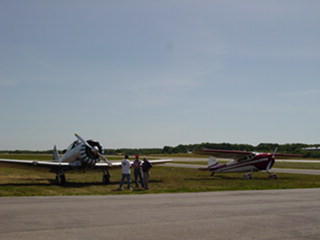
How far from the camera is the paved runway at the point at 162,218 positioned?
7.79 meters

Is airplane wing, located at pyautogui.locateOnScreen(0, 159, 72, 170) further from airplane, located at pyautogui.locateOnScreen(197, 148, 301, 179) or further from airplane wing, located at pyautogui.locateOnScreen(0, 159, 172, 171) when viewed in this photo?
airplane, located at pyautogui.locateOnScreen(197, 148, 301, 179)

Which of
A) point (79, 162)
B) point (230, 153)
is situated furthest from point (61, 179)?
point (230, 153)

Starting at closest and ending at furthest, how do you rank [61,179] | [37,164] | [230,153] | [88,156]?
[61,179] < [37,164] < [88,156] < [230,153]

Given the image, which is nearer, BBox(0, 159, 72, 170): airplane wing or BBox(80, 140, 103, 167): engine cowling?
BBox(0, 159, 72, 170): airplane wing

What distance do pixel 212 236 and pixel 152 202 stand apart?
18.4 ft

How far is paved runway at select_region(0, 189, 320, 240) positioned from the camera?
7.79 metres

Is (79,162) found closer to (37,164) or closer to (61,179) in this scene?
(61,179)

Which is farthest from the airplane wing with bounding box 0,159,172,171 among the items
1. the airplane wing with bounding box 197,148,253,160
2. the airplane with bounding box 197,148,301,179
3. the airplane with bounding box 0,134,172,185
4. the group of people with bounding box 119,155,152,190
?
the airplane with bounding box 197,148,301,179

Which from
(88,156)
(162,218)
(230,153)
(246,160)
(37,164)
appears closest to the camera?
(162,218)

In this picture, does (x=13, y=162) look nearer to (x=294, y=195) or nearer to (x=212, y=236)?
(x=294, y=195)

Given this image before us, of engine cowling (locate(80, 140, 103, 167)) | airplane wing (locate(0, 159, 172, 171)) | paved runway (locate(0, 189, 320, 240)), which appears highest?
engine cowling (locate(80, 140, 103, 167))

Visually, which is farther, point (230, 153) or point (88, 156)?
point (230, 153)

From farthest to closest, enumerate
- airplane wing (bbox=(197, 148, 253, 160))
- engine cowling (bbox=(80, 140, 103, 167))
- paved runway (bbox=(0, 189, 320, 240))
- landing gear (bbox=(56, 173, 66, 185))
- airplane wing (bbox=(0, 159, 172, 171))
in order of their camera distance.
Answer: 1. airplane wing (bbox=(197, 148, 253, 160))
2. engine cowling (bbox=(80, 140, 103, 167))
3. airplane wing (bbox=(0, 159, 172, 171))
4. landing gear (bbox=(56, 173, 66, 185))
5. paved runway (bbox=(0, 189, 320, 240))

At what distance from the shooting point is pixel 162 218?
384 inches
